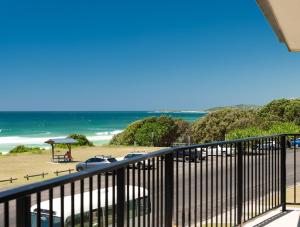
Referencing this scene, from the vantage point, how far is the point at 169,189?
12.3 feet

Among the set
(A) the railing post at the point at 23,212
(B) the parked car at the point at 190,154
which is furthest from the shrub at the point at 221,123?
(A) the railing post at the point at 23,212

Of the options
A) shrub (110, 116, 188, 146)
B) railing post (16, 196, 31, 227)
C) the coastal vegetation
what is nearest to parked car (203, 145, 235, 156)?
railing post (16, 196, 31, 227)

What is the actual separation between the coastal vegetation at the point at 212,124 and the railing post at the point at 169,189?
50.4 metres

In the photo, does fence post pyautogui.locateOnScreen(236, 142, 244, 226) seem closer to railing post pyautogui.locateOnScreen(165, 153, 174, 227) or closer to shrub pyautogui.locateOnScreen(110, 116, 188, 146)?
railing post pyautogui.locateOnScreen(165, 153, 174, 227)

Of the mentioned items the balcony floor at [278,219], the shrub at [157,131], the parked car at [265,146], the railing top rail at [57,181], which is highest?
the railing top rail at [57,181]

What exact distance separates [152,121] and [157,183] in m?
63.4

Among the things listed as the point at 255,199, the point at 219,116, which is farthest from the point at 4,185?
the point at 219,116

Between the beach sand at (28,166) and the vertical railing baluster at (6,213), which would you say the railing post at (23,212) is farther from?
the beach sand at (28,166)

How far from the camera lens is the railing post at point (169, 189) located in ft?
12.1

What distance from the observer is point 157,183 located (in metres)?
3.59

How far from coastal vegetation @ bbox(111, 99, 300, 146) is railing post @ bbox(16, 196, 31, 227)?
52374 mm

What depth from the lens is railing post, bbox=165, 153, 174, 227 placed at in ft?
12.1

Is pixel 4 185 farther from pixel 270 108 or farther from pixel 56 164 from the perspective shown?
pixel 270 108

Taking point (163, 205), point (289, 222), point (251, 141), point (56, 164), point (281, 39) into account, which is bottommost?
point (56, 164)
